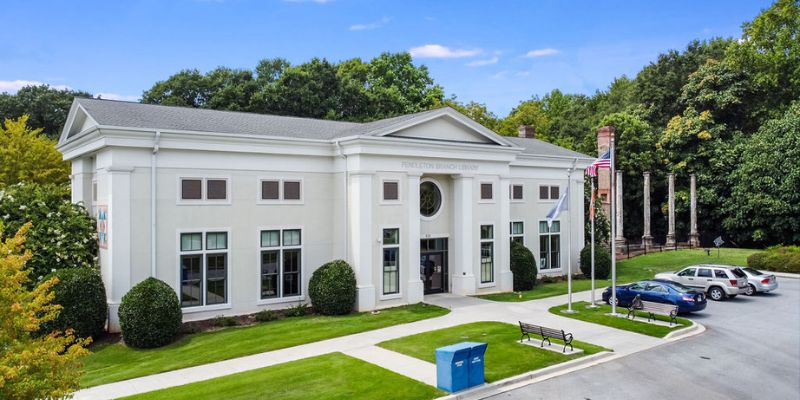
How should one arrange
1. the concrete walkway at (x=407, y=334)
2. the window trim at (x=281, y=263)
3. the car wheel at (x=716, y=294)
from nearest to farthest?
1. the concrete walkway at (x=407, y=334)
2. the window trim at (x=281, y=263)
3. the car wheel at (x=716, y=294)

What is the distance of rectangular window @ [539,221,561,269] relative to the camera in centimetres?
3575

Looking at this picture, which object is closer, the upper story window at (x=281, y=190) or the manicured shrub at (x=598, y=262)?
the upper story window at (x=281, y=190)

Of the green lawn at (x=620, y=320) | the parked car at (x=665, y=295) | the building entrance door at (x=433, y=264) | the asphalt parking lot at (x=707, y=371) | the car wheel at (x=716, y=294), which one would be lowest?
the asphalt parking lot at (x=707, y=371)

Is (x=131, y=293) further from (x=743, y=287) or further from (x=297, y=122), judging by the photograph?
(x=743, y=287)

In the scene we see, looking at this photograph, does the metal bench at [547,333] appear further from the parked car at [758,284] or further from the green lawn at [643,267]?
the parked car at [758,284]

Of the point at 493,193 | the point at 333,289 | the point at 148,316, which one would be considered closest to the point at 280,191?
the point at 333,289

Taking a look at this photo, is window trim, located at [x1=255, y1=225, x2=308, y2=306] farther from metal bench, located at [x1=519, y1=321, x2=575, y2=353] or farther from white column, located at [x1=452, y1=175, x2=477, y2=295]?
metal bench, located at [x1=519, y1=321, x2=575, y2=353]

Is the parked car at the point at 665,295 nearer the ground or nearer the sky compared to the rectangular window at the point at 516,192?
nearer the ground

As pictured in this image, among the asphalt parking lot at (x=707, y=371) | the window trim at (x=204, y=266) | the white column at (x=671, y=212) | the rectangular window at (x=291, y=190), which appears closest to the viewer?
the asphalt parking lot at (x=707, y=371)

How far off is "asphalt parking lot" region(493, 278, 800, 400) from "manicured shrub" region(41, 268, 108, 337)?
47.2 feet

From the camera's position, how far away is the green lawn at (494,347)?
1738 cm

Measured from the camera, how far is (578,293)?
30844mm

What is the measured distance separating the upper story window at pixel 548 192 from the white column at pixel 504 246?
555 centimetres

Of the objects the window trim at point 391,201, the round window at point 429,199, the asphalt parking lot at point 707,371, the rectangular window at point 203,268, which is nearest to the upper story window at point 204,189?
the rectangular window at point 203,268
